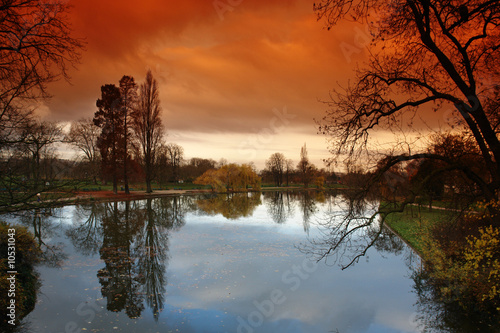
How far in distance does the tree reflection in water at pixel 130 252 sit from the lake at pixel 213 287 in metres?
0.04

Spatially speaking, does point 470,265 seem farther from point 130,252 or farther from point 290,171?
point 290,171

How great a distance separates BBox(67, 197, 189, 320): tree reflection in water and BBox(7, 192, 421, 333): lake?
42 millimetres

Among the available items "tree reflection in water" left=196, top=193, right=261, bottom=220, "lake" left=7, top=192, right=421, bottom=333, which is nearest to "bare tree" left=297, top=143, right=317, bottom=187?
"tree reflection in water" left=196, top=193, right=261, bottom=220

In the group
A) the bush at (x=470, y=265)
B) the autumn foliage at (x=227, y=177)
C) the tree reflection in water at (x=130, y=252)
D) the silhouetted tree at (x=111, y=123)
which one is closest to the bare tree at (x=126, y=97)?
the silhouetted tree at (x=111, y=123)

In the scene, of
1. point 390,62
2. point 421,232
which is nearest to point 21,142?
point 390,62

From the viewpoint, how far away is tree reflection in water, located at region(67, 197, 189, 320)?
7.36 m

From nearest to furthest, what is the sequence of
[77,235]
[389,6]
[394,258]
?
[389,6], [394,258], [77,235]

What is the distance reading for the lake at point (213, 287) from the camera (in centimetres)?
635

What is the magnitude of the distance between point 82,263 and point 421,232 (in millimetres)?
10915

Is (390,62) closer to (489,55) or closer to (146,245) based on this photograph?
(489,55)

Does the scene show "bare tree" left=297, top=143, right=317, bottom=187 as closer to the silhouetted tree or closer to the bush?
the silhouetted tree

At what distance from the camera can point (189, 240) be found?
13812mm

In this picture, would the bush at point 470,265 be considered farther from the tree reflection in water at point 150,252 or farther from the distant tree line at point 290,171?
the distant tree line at point 290,171

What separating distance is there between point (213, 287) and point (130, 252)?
4803 mm
